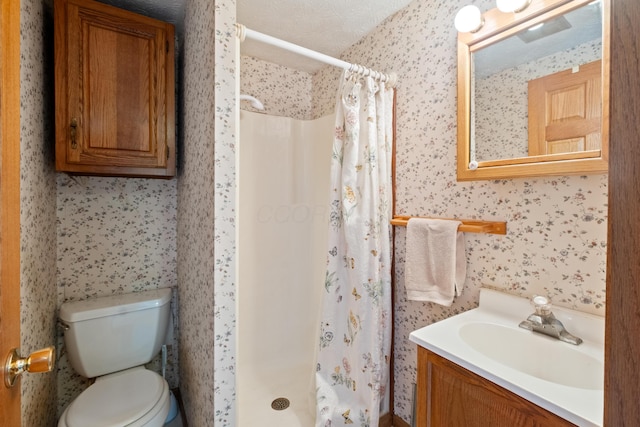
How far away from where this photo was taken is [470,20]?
115cm

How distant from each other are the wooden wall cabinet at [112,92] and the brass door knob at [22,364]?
110 cm

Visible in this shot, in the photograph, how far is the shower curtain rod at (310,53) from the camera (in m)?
1.19

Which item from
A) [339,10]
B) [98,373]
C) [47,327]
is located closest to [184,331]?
[98,373]

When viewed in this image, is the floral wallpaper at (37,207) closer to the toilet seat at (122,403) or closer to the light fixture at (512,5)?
the toilet seat at (122,403)

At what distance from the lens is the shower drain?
1.69m

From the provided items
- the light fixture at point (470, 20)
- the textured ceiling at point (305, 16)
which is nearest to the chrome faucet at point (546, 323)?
the light fixture at point (470, 20)

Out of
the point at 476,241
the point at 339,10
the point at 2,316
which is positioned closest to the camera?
the point at 2,316

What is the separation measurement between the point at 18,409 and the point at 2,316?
0.25 meters

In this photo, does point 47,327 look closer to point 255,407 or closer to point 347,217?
point 255,407

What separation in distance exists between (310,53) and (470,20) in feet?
2.27

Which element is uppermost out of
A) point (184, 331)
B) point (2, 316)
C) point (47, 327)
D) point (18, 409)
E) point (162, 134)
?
point (162, 134)

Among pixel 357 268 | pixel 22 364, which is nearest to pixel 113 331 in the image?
pixel 22 364

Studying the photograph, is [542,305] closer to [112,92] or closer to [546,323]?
[546,323]

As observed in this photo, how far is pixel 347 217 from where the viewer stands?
4.84 ft
